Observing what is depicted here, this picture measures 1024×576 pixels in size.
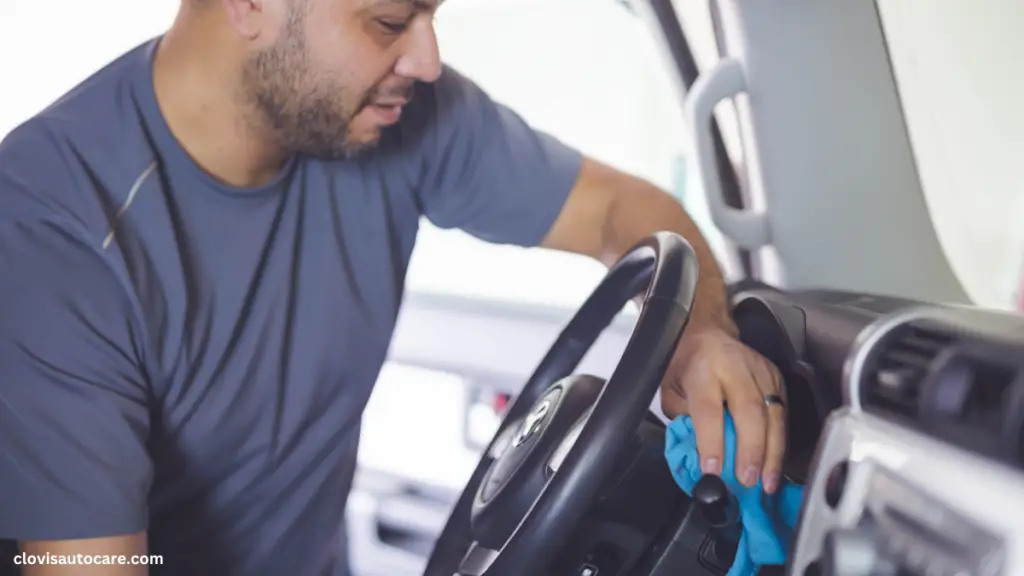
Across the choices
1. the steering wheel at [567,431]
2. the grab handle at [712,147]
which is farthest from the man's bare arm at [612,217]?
the steering wheel at [567,431]

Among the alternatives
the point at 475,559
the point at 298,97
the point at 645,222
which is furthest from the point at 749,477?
the point at 298,97

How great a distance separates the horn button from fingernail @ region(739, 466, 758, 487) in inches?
5.7

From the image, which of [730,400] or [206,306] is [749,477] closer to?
[730,400]

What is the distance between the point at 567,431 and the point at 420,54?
497mm

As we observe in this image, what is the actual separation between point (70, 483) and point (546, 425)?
0.46 metres

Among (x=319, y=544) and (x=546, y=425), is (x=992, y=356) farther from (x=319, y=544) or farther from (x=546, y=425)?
(x=319, y=544)

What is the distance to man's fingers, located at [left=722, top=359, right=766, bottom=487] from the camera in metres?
0.70

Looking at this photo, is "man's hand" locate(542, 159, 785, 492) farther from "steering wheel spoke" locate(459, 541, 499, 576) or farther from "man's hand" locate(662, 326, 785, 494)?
"steering wheel spoke" locate(459, 541, 499, 576)

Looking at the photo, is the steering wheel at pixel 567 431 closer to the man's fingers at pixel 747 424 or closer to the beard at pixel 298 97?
the man's fingers at pixel 747 424

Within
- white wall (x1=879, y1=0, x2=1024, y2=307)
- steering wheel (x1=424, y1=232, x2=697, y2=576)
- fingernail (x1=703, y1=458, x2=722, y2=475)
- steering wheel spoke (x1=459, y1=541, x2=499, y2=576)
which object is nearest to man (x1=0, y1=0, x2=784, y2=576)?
fingernail (x1=703, y1=458, x2=722, y2=475)

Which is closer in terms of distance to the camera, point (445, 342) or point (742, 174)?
point (742, 174)

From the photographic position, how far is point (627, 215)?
1196 millimetres

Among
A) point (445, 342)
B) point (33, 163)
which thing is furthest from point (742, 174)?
point (33, 163)

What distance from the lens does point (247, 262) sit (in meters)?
1.03
